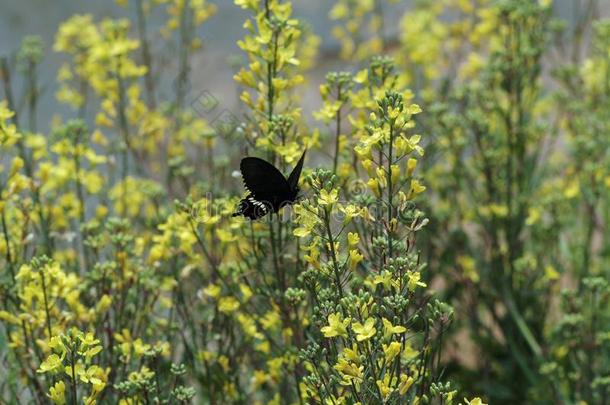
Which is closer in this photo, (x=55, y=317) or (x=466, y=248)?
(x=55, y=317)

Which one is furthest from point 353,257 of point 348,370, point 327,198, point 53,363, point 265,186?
point 53,363

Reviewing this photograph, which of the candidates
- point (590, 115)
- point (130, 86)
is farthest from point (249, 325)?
point (590, 115)

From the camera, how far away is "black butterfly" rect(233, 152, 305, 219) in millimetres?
2877

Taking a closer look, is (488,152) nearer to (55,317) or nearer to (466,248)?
(466,248)

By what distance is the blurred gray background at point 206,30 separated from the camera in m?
7.20

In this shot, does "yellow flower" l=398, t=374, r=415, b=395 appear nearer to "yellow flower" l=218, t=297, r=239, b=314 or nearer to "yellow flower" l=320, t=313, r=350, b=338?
"yellow flower" l=320, t=313, r=350, b=338

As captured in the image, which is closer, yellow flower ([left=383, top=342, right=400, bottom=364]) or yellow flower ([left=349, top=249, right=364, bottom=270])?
yellow flower ([left=383, top=342, right=400, bottom=364])

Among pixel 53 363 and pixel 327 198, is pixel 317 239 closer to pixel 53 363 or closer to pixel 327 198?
pixel 327 198

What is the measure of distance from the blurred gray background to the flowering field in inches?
63.2

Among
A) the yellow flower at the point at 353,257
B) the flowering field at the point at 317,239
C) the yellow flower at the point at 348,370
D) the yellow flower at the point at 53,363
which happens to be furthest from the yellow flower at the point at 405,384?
the yellow flower at the point at 53,363

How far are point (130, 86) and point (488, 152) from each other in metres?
2.04

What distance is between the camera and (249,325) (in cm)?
362

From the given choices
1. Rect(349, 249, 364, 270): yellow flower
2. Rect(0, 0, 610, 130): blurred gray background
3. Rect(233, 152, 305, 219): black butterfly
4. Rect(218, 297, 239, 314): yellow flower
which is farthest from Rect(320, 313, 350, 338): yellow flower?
Rect(0, 0, 610, 130): blurred gray background

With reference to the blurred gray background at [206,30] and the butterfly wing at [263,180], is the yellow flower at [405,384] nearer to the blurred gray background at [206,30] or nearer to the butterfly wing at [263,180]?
the butterfly wing at [263,180]
